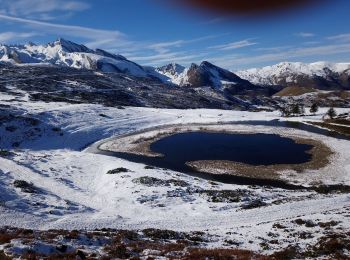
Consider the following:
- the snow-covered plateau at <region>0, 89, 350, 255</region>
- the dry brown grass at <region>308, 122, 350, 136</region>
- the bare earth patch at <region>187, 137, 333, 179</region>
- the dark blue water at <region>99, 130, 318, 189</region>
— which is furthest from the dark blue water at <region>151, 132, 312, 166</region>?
the dry brown grass at <region>308, 122, 350, 136</region>

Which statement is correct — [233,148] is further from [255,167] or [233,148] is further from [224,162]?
[255,167]

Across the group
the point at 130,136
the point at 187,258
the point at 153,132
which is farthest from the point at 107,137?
the point at 187,258

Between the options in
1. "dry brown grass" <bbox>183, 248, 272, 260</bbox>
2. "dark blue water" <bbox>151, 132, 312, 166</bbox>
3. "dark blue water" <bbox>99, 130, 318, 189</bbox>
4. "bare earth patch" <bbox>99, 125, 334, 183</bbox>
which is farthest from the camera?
"dark blue water" <bbox>151, 132, 312, 166</bbox>

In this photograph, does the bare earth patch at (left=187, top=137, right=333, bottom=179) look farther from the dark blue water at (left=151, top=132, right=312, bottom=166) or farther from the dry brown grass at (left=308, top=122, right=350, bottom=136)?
the dry brown grass at (left=308, top=122, right=350, bottom=136)

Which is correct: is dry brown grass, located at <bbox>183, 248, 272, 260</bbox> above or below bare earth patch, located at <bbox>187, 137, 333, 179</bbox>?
above

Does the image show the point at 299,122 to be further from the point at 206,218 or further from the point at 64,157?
the point at 206,218

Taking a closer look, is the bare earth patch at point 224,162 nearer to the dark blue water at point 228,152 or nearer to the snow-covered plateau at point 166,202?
the dark blue water at point 228,152

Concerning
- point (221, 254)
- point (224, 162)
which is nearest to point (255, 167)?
point (224, 162)

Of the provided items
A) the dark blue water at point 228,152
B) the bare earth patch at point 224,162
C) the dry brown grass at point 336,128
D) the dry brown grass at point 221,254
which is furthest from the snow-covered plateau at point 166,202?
the dry brown grass at point 336,128

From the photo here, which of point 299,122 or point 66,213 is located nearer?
point 66,213
